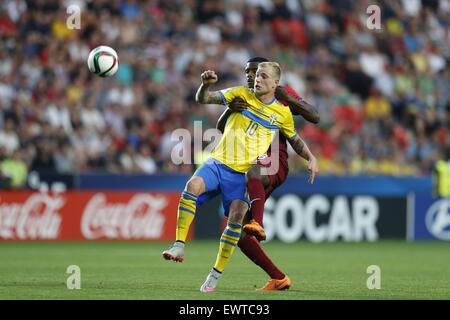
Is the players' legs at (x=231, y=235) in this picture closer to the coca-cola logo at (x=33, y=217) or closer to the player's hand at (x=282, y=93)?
the player's hand at (x=282, y=93)

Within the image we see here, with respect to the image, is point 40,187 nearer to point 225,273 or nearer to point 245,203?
point 225,273

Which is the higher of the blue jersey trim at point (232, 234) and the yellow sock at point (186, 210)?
the yellow sock at point (186, 210)

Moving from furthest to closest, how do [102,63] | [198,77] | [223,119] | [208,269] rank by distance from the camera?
[198,77] < [208,269] < [102,63] < [223,119]

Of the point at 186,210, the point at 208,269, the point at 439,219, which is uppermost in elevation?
the point at 186,210

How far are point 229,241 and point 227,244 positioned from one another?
4cm

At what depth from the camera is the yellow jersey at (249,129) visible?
35.2 ft

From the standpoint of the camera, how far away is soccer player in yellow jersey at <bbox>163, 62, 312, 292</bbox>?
10.4 meters

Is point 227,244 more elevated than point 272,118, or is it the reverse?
point 272,118

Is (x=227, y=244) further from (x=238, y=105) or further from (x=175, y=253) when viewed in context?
(x=238, y=105)

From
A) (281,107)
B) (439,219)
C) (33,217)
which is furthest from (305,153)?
(439,219)

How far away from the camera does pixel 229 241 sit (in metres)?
10.5

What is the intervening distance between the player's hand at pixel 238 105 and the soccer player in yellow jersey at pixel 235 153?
0.04 metres

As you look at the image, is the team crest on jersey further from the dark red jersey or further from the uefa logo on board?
the uefa logo on board

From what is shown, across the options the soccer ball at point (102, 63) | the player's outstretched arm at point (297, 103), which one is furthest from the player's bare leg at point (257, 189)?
the soccer ball at point (102, 63)
